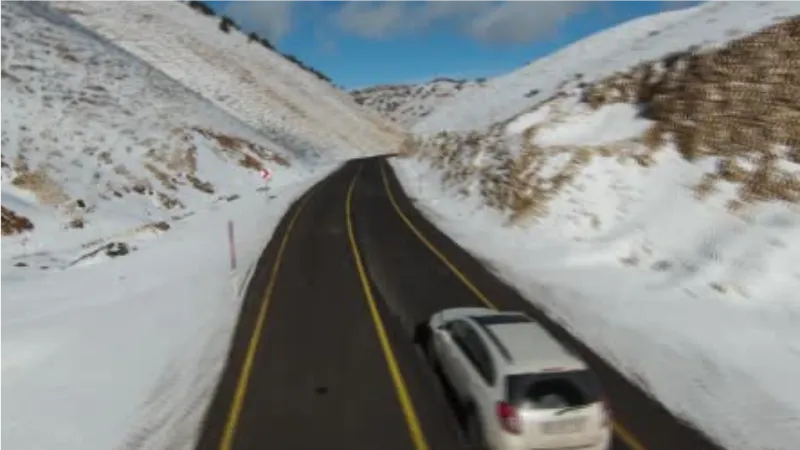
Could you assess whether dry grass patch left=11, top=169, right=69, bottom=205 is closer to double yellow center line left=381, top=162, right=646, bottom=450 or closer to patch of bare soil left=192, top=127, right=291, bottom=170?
double yellow center line left=381, top=162, right=646, bottom=450

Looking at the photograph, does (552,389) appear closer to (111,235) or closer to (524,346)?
(524,346)

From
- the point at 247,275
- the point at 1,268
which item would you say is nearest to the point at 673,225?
the point at 247,275

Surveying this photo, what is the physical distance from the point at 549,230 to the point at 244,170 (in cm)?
2813

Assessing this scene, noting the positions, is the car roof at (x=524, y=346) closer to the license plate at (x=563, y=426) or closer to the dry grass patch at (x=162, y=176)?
the license plate at (x=563, y=426)

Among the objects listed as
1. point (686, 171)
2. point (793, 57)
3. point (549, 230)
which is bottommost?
point (549, 230)

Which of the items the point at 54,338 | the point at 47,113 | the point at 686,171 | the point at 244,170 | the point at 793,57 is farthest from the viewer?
the point at 244,170

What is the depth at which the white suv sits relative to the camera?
7930mm

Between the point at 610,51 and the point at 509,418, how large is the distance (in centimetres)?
4527

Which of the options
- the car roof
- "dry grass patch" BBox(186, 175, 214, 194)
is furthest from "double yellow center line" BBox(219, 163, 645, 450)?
"dry grass patch" BBox(186, 175, 214, 194)

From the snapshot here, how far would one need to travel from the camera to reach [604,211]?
23.0m

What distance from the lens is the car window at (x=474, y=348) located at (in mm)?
8641

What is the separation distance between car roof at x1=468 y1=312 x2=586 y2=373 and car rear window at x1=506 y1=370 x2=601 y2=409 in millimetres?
110

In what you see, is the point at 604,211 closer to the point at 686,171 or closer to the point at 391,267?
the point at 686,171

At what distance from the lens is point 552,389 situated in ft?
26.7
